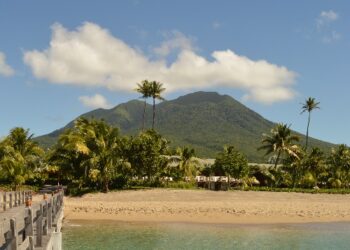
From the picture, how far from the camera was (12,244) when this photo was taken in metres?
6.73

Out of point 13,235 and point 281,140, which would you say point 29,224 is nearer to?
point 13,235

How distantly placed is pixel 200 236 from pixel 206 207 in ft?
48.1

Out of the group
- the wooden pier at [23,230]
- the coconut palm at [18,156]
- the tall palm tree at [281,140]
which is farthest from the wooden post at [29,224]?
the tall palm tree at [281,140]

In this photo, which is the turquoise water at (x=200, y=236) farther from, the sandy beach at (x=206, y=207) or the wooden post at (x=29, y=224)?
the wooden post at (x=29, y=224)

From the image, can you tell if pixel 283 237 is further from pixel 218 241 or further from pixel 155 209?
pixel 155 209

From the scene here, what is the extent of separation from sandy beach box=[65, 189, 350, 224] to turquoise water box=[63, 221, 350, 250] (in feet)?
12.0

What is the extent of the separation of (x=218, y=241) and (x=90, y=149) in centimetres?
2907

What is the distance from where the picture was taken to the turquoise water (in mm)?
29000

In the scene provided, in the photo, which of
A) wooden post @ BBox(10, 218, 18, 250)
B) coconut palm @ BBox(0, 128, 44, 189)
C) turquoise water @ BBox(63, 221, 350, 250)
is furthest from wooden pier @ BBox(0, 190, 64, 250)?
coconut palm @ BBox(0, 128, 44, 189)

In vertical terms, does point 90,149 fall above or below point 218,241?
above

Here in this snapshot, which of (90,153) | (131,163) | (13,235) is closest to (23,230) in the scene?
(13,235)

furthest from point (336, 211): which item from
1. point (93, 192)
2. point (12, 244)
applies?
point (12, 244)

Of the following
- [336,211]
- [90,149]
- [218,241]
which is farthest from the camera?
[90,149]

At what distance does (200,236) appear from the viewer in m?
32.5
